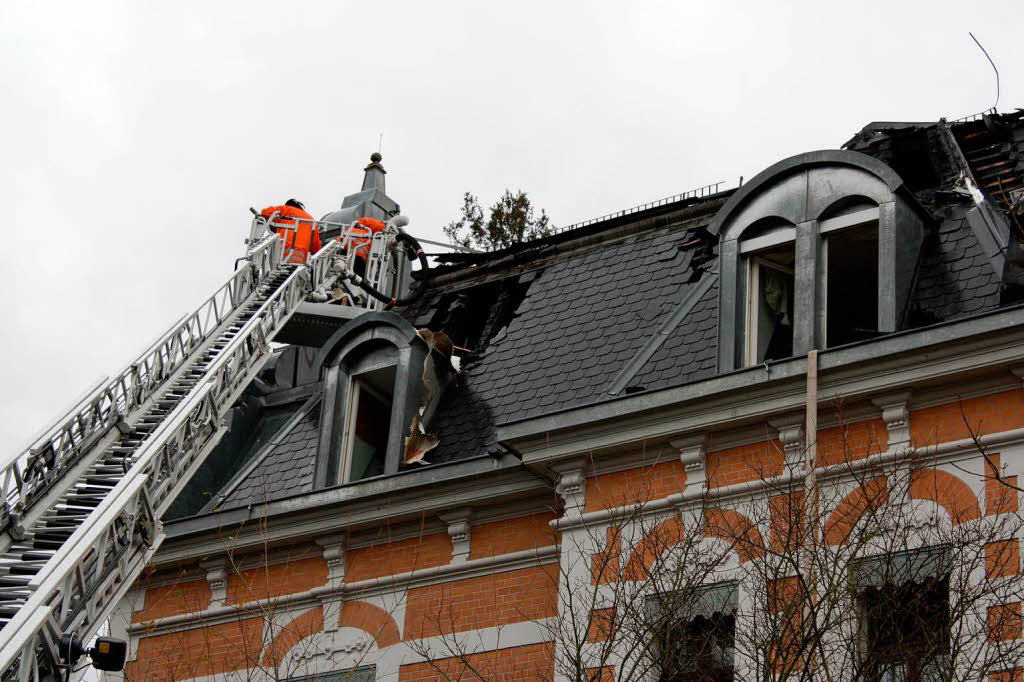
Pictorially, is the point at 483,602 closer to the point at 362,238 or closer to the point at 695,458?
the point at 695,458

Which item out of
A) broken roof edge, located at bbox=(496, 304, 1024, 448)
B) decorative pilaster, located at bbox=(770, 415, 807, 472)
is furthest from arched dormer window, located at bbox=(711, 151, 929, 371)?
decorative pilaster, located at bbox=(770, 415, 807, 472)

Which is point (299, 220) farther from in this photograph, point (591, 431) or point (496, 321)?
point (591, 431)

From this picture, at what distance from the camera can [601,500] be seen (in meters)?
13.1

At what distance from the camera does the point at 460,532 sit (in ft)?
46.5

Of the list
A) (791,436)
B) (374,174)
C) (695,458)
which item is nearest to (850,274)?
(791,436)

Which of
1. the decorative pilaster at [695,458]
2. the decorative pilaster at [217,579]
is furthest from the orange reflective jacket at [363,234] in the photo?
the decorative pilaster at [695,458]

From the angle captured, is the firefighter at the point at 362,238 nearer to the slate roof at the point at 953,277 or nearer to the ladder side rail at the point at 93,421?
the ladder side rail at the point at 93,421

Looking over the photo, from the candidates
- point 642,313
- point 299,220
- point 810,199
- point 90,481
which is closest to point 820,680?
point 810,199

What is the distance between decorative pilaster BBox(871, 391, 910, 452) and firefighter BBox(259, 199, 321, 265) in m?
10.1

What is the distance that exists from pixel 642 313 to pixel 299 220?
6.79 meters

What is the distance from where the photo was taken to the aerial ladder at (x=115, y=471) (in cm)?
1215

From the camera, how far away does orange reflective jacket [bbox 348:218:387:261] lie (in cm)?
2062

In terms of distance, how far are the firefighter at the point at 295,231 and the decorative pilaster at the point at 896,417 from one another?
33.1 feet

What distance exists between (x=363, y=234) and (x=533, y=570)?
8.23 m
